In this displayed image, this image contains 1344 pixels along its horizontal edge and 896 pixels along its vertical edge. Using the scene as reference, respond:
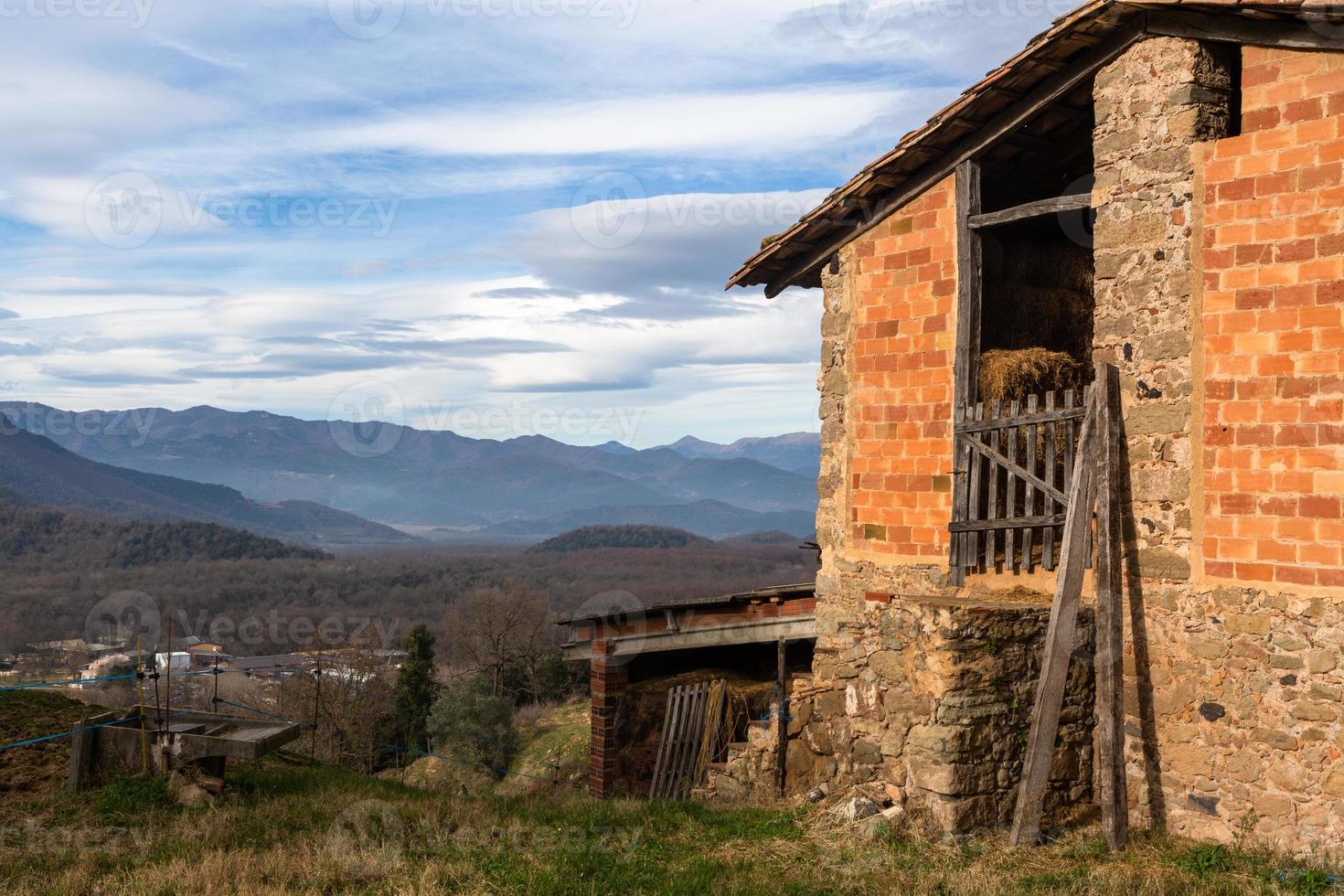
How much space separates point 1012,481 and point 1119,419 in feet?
3.68

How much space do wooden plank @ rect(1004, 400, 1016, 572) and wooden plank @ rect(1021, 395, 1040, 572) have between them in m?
0.10

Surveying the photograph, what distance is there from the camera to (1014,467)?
829cm

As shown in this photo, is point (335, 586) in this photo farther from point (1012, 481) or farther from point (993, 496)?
point (1012, 481)

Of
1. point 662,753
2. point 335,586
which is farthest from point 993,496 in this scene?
point 335,586

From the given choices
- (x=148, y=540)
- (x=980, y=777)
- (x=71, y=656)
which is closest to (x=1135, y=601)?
(x=980, y=777)

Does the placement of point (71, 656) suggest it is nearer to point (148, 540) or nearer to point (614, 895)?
point (148, 540)

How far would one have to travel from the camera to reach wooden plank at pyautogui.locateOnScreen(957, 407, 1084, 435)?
7887 millimetres

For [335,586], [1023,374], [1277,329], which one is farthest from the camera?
[335,586]

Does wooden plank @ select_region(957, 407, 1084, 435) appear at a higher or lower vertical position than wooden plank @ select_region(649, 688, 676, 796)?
higher

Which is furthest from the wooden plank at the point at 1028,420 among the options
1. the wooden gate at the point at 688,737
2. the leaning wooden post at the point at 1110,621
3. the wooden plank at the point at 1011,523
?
the wooden gate at the point at 688,737

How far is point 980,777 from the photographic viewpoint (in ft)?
24.5

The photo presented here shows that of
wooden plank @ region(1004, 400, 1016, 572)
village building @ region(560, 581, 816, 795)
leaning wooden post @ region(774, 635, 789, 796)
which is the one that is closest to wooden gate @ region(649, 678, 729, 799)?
village building @ region(560, 581, 816, 795)

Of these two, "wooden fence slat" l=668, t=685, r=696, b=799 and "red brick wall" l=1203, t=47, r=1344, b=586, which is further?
"wooden fence slat" l=668, t=685, r=696, b=799

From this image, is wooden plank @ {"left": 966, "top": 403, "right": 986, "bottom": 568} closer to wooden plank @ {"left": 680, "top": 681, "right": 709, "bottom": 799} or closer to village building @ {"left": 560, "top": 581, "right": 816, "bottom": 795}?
village building @ {"left": 560, "top": 581, "right": 816, "bottom": 795}
